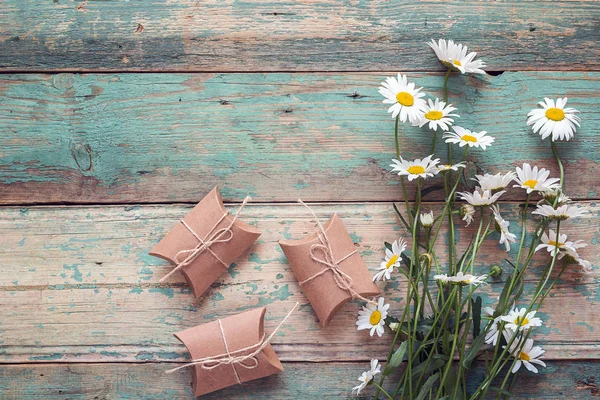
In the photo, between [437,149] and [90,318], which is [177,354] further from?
[437,149]

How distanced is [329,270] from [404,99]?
1.10 feet

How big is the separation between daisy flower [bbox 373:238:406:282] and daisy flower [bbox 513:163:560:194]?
242 mm

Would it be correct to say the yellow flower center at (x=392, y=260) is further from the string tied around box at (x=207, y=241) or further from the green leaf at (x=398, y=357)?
the string tied around box at (x=207, y=241)

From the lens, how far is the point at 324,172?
1.05 meters

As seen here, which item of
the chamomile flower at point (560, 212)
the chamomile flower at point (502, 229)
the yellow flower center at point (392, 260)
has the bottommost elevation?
the yellow flower center at point (392, 260)

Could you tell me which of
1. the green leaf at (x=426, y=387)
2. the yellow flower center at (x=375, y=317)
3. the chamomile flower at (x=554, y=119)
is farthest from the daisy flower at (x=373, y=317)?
the chamomile flower at (x=554, y=119)

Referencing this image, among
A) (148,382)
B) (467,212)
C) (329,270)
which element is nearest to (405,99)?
(467,212)

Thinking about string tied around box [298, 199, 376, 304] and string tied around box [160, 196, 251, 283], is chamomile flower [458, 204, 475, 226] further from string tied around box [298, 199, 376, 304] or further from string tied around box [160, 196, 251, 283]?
string tied around box [160, 196, 251, 283]

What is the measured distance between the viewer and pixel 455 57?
102 cm

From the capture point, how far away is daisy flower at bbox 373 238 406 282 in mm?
963

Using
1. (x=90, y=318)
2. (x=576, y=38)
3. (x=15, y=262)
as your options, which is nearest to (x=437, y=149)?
(x=576, y=38)

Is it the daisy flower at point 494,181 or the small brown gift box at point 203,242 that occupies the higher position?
the daisy flower at point 494,181

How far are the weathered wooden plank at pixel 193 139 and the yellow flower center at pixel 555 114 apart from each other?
0.53ft

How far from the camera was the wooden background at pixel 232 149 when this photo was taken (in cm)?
103
